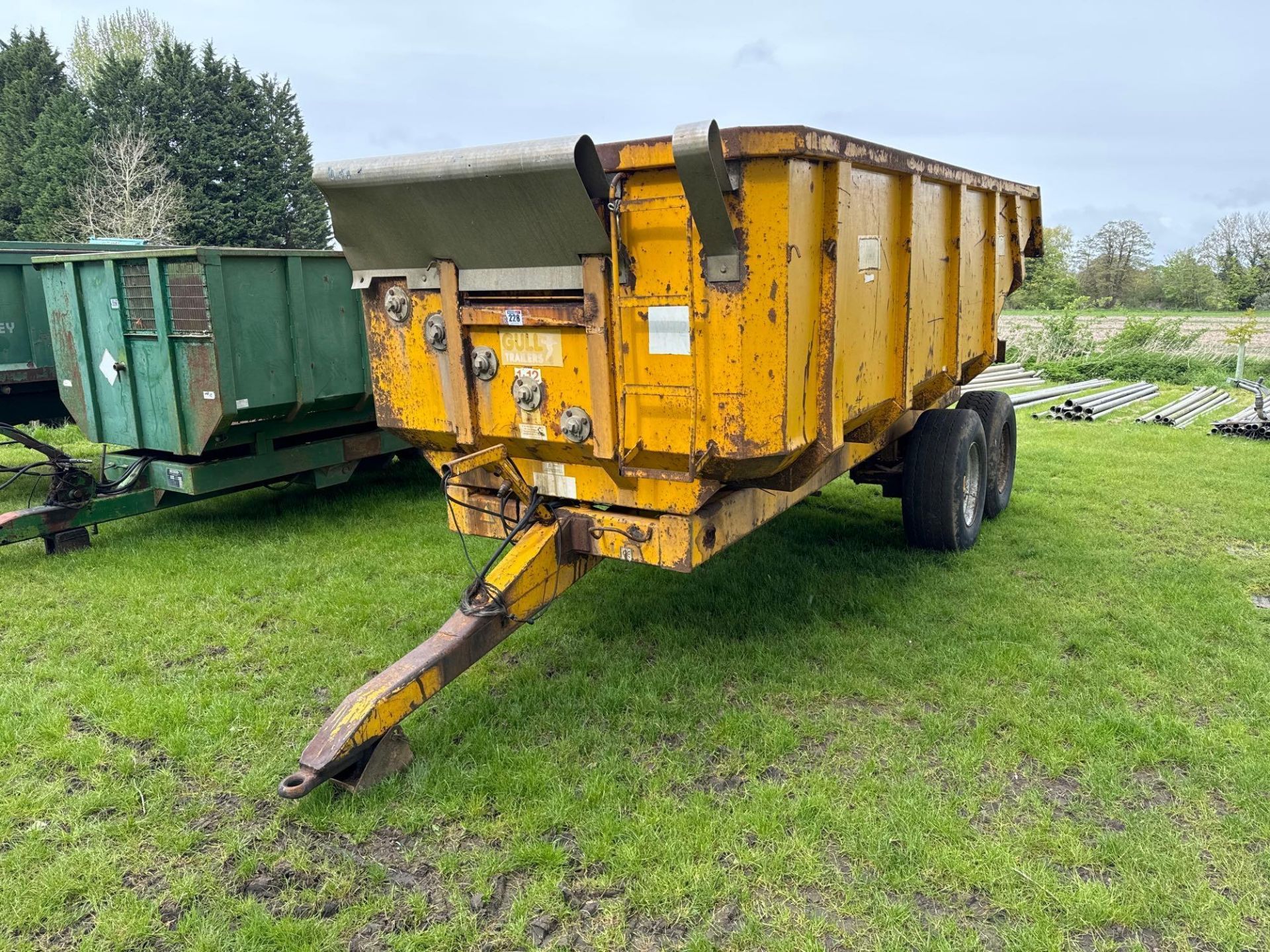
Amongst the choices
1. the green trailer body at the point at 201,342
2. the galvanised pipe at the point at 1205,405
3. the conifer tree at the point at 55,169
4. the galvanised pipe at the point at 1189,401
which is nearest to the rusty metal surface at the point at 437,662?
the green trailer body at the point at 201,342

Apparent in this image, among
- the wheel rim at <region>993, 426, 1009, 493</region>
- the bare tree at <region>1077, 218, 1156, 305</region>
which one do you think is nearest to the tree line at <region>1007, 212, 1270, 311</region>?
the bare tree at <region>1077, 218, 1156, 305</region>

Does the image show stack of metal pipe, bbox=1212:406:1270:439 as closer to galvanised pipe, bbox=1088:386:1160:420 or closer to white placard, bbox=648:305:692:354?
galvanised pipe, bbox=1088:386:1160:420

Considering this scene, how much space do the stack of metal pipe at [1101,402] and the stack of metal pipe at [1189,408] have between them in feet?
1.80

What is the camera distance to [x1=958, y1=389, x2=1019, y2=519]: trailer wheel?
6809 millimetres

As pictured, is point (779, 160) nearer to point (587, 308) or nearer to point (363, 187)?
point (587, 308)

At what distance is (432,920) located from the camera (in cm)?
280

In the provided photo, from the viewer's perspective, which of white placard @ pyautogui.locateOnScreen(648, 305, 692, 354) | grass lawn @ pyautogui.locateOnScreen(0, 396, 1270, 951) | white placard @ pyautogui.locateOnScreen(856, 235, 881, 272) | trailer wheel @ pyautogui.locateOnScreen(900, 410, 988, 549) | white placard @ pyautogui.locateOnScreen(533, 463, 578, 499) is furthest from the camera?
trailer wheel @ pyautogui.locateOnScreen(900, 410, 988, 549)

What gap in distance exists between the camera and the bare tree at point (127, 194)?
28672 millimetres

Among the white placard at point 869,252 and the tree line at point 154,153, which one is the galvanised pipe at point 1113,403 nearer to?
the white placard at point 869,252

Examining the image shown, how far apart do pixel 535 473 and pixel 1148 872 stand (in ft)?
9.12

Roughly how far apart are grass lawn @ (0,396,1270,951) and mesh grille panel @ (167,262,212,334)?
62.0 inches

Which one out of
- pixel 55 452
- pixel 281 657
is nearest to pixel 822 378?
pixel 281 657

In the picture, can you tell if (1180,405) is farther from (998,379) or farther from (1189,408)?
(998,379)

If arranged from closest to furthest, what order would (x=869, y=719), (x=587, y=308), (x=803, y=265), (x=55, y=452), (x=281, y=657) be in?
1. (x=803, y=265)
2. (x=587, y=308)
3. (x=869, y=719)
4. (x=281, y=657)
5. (x=55, y=452)
